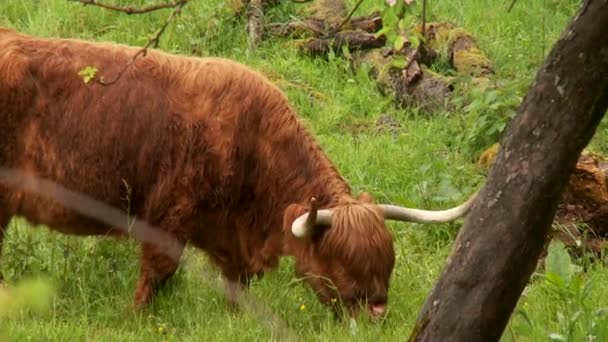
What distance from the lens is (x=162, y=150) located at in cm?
735

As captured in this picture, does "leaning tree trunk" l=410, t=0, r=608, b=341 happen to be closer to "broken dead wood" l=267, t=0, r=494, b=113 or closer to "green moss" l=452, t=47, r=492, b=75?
"broken dead wood" l=267, t=0, r=494, b=113

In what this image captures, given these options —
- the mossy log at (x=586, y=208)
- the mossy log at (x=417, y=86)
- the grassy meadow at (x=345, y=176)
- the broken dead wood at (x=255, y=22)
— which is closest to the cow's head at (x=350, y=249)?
the grassy meadow at (x=345, y=176)

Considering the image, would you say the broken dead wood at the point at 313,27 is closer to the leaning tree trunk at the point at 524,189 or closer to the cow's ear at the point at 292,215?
the cow's ear at the point at 292,215

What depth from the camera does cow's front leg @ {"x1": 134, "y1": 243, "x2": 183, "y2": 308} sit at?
735 centimetres

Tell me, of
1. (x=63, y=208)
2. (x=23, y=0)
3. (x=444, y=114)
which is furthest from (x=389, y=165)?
(x=23, y=0)

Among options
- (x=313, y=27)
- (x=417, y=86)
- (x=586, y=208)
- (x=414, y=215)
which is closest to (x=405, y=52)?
(x=417, y=86)

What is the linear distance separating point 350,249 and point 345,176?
251 cm

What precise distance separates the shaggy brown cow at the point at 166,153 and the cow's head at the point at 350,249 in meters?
0.02

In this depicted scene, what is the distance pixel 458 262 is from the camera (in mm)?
4434

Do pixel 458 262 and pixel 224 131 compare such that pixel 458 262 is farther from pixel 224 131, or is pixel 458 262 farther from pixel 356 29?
pixel 356 29

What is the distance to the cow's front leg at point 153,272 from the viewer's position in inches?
289

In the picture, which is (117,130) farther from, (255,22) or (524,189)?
(255,22)

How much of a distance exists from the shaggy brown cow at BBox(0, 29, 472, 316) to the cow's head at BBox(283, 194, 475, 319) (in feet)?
0.06

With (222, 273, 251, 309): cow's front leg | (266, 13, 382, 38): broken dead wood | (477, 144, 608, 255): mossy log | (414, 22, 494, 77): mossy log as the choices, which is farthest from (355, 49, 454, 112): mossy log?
(222, 273, 251, 309): cow's front leg
